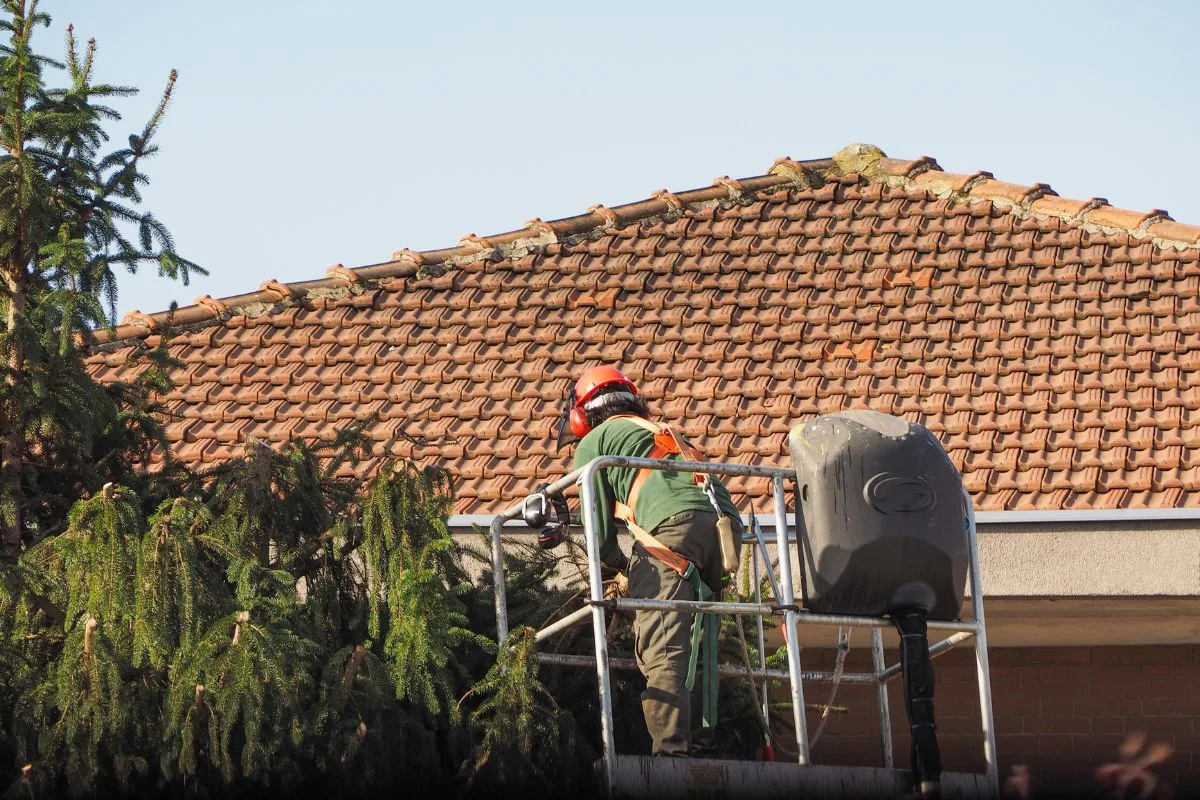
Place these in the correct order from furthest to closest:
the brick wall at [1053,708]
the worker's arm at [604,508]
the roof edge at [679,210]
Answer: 1. the roof edge at [679,210]
2. the brick wall at [1053,708]
3. the worker's arm at [604,508]

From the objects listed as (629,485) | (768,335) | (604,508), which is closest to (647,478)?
(629,485)

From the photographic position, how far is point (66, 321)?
7.30m

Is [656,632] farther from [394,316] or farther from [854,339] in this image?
[394,316]

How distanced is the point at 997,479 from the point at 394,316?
15.5 feet

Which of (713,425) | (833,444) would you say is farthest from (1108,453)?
(833,444)

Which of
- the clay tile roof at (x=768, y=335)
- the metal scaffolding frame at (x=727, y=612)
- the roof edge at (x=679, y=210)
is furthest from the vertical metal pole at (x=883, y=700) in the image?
the roof edge at (x=679, y=210)

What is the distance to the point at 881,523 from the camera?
6340 mm

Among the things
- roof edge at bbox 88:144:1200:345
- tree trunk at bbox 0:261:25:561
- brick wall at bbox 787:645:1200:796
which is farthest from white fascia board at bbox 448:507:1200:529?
roof edge at bbox 88:144:1200:345

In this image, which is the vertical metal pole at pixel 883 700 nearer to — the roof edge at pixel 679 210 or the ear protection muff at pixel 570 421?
the ear protection muff at pixel 570 421

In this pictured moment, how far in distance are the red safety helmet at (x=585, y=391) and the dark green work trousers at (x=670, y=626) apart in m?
0.74

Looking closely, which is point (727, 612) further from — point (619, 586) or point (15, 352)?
point (15, 352)

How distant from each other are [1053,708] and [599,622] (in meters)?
4.84

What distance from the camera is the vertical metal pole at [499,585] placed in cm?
695

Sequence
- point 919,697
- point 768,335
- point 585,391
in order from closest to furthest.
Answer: point 919,697 < point 585,391 < point 768,335
